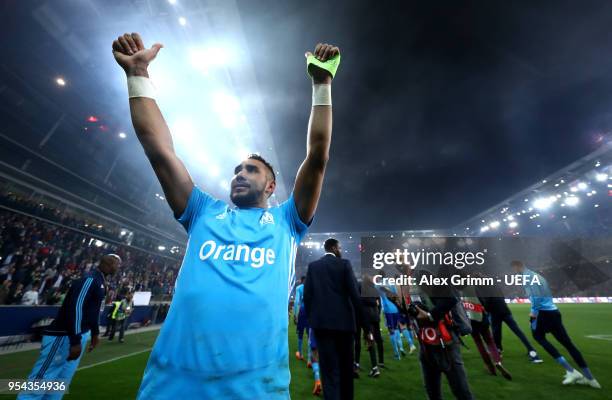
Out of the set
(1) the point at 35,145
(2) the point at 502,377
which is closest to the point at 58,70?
(1) the point at 35,145

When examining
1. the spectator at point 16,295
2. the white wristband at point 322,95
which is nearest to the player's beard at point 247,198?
the white wristband at point 322,95

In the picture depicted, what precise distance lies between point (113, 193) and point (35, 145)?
7.10m

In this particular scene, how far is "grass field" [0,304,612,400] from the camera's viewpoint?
532cm

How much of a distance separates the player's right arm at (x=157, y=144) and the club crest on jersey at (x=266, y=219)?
0.53 meters

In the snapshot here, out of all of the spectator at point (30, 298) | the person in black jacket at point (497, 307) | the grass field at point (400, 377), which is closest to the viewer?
the grass field at point (400, 377)

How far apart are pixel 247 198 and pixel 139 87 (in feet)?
3.46

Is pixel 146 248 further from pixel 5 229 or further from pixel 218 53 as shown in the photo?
pixel 218 53

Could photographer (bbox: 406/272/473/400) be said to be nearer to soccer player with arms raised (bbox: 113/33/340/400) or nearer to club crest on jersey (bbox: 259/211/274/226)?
soccer player with arms raised (bbox: 113/33/340/400)

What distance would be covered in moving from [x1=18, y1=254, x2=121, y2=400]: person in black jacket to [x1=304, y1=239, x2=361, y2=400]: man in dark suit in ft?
12.6

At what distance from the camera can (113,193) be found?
23812 millimetres

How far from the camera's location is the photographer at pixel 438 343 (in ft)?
12.1

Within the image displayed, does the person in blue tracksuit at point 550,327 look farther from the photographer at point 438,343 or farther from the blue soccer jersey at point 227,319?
the blue soccer jersey at point 227,319

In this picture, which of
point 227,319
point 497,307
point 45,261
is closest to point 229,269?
point 227,319

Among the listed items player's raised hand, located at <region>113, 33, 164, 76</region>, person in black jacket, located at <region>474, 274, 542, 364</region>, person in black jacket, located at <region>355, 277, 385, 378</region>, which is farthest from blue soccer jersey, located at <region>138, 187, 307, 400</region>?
person in black jacket, located at <region>474, 274, 542, 364</region>
